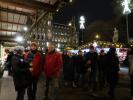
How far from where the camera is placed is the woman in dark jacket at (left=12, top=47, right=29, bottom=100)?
7008mm

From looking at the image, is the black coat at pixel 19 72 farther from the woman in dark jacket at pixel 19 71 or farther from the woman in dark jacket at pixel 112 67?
the woman in dark jacket at pixel 112 67

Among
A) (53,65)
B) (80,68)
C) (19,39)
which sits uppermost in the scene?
(19,39)

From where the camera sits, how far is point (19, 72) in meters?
7.02

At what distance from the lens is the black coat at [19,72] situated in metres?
7.01

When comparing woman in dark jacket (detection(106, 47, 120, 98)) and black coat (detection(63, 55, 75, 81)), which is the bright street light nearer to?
black coat (detection(63, 55, 75, 81))

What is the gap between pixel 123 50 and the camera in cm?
3628

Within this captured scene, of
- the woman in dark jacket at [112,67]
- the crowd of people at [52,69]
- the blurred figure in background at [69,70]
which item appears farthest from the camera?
the blurred figure in background at [69,70]

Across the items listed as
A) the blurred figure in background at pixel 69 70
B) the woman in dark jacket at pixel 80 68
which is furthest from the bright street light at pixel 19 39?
the woman in dark jacket at pixel 80 68

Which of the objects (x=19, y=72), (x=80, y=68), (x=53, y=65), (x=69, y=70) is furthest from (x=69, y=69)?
(x=19, y=72)

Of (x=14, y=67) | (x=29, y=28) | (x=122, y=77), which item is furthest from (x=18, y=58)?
(x=122, y=77)

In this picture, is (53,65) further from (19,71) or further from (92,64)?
(92,64)

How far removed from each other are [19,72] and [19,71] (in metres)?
0.04

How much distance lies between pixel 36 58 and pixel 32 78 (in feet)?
2.32

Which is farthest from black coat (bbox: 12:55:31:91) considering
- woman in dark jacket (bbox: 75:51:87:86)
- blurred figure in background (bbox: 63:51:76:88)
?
blurred figure in background (bbox: 63:51:76:88)
